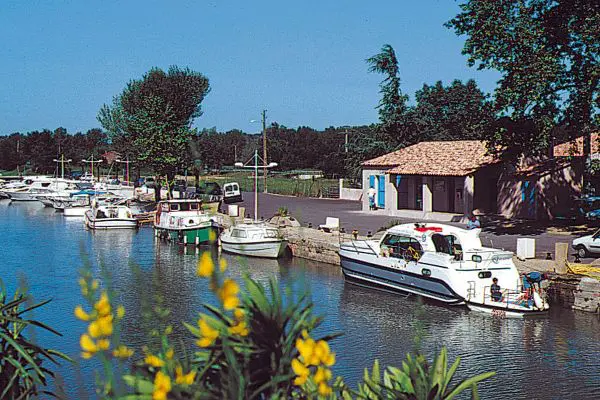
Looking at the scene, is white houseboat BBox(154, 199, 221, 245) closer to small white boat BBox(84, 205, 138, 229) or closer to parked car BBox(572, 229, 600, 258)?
small white boat BBox(84, 205, 138, 229)

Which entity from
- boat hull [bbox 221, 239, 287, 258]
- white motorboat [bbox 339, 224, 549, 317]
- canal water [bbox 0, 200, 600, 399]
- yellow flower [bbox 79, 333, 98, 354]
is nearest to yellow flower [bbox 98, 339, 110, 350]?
yellow flower [bbox 79, 333, 98, 354]

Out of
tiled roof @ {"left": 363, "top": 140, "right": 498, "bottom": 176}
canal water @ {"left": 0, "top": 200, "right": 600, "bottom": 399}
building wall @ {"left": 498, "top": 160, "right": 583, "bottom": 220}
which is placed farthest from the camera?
tiled roof @ {"left": 363, "top": 140, "right": 498, "bottom": 176}

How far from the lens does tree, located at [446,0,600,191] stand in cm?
2784

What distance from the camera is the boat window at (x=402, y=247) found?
76.2 feet

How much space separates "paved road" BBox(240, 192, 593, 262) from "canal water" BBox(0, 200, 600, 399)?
5308 mm

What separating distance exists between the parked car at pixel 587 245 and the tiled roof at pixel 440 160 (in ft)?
39.8

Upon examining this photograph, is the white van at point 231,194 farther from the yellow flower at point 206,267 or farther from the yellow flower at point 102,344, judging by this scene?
the yellow flower at point 206,267

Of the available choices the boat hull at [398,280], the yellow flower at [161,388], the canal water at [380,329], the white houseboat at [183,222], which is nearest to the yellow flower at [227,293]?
the yellow flower at [161,388]

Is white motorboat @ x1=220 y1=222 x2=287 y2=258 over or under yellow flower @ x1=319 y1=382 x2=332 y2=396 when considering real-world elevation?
under

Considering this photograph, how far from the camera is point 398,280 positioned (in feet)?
77.5

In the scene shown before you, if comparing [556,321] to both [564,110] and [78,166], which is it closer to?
[564,110]

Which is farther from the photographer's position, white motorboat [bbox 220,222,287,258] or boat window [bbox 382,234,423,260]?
white motorboat [bbox 220,222,287,258]

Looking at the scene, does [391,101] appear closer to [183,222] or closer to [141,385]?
[183,222]

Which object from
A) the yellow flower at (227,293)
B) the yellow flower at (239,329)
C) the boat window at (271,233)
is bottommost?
the boat window at (271,233)
